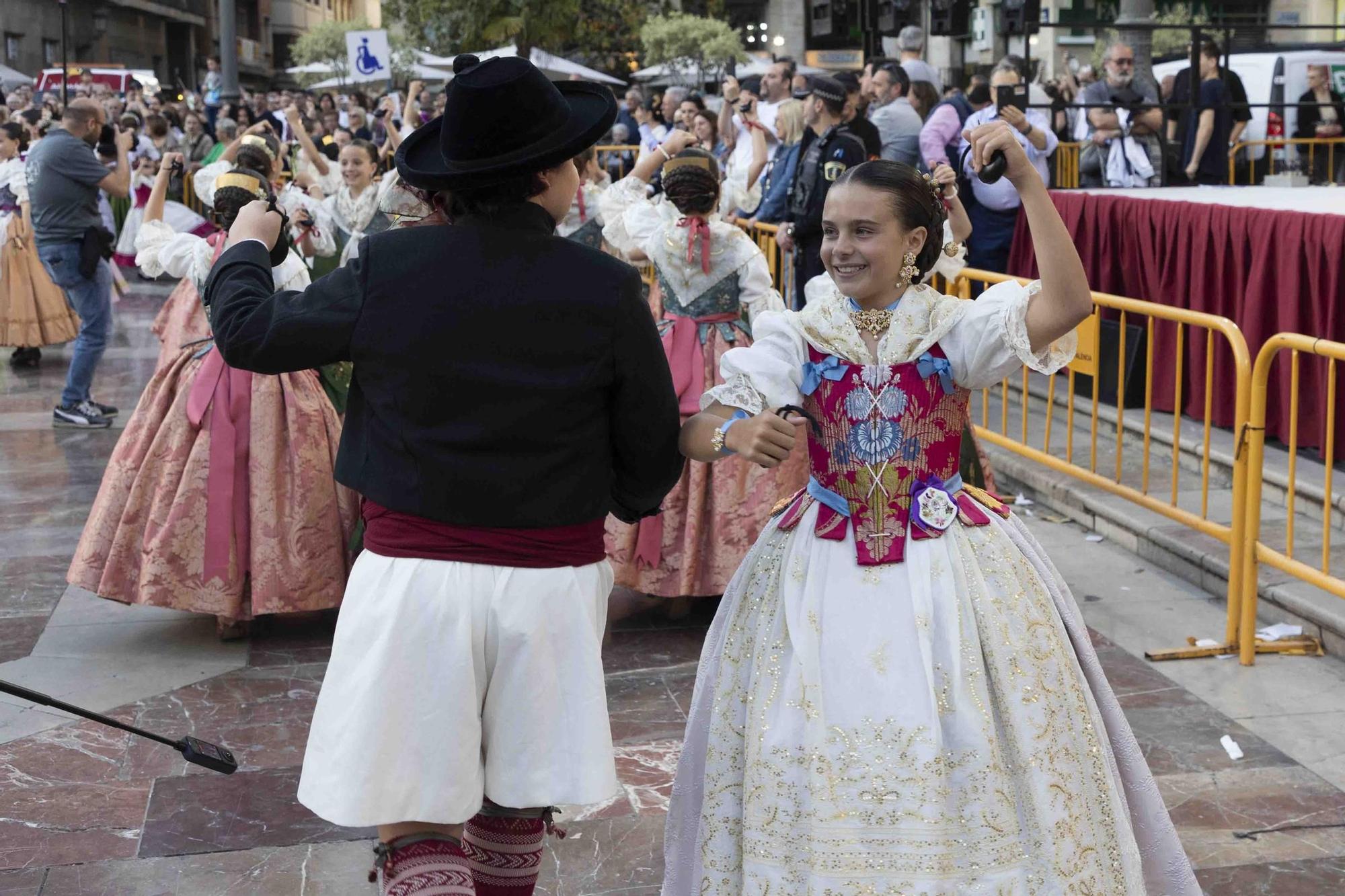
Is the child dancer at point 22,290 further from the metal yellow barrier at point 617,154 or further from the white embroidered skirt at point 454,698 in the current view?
the white embroidered skirt at point 454,698

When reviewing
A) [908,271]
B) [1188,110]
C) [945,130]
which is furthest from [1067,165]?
[908,271]

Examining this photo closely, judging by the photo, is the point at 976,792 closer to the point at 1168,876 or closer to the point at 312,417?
the point at 1168,876

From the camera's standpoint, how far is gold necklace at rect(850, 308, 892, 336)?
122 inches

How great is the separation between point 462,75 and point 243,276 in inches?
20.7

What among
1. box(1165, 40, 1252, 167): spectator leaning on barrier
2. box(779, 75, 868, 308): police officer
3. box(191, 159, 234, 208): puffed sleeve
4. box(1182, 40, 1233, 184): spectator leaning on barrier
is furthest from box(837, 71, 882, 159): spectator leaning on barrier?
box(1165, 40, 1252, 167): spectator leaning on barrier

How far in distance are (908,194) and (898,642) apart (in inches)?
33.1

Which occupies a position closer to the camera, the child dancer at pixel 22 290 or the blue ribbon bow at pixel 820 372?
the blue ribbon bow at pixel 820 372

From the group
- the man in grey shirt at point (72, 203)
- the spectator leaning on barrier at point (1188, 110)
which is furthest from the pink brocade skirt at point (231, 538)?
the spectator leaning on barrier at point (1188, 110)

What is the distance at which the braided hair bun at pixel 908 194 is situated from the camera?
3.03 meters

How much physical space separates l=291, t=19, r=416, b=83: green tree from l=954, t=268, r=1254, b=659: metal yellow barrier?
30728mm

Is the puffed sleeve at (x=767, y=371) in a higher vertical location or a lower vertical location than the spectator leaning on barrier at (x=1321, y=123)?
lower

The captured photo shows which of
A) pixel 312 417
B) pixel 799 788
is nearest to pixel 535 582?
pixel 799 788

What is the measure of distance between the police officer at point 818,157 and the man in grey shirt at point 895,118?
4.54 feet

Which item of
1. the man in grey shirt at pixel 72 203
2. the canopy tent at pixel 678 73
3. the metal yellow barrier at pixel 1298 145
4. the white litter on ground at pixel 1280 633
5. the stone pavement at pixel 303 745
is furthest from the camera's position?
the canopy tent at pixel 678 73
